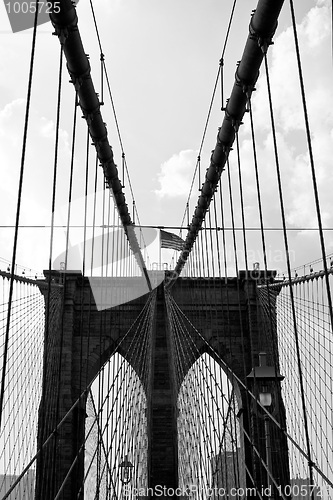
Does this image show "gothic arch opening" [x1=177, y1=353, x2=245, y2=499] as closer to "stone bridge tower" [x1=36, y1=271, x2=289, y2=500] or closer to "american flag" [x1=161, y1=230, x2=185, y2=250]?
"stone bridge tower" [x1=36, y1=271, x2=289, y2=500]

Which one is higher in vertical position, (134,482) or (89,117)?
(89,117)

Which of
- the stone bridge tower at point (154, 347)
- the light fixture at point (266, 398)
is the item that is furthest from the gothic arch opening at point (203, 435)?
the light fixture at point (266, 398)

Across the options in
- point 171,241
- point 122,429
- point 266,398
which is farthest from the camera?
point 171,241

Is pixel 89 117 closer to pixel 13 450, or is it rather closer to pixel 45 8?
pixel 45 8

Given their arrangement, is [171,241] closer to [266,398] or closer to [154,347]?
[154,347]

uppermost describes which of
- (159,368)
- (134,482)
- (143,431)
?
(159,368)

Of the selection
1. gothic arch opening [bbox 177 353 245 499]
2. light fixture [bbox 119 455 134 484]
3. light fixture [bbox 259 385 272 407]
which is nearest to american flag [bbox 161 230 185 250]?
gothic arch opening [bbox 177 353 245 499]

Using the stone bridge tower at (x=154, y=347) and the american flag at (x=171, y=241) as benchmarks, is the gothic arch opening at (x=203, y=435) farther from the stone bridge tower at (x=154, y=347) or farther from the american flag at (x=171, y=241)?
the american flag at (x=171, y=241)

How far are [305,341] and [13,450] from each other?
624 cm

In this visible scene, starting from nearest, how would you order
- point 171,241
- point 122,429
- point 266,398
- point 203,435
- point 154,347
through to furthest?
point 266,398 < point 122,429 < point 203,435 < point 171,241 < point 154,347

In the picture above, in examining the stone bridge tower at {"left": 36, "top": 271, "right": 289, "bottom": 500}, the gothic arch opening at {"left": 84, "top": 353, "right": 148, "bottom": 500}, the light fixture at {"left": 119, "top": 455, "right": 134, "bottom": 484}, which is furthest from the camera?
the stone bridge tower at {"left": 36, "top": 271, "right": 289, "bottom": 500}

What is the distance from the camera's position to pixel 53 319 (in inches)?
643

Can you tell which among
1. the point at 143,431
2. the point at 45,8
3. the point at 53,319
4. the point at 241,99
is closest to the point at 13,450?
the point at 143,431

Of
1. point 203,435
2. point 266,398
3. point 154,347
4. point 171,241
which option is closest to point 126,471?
point 203,435
